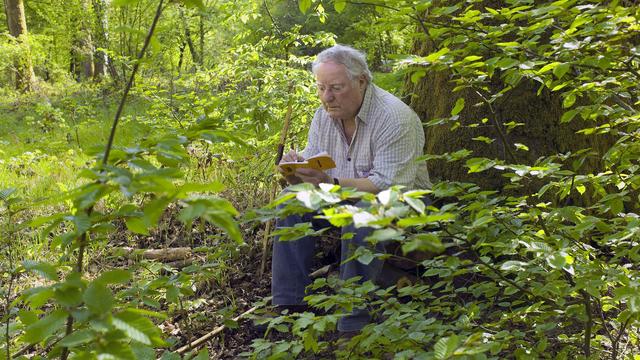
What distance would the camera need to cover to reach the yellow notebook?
2786 millimetres

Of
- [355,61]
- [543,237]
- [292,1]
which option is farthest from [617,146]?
[292,1]

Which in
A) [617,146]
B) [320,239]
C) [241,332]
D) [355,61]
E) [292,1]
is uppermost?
[292,1]

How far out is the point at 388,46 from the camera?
14.9m

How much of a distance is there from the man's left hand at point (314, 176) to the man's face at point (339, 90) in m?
0.52

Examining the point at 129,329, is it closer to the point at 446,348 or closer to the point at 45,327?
the point at 45,327

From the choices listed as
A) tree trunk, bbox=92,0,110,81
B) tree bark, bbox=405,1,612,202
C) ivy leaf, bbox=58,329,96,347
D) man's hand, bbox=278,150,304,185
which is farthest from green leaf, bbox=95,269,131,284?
tree trunk, bbox=92,0,110,81

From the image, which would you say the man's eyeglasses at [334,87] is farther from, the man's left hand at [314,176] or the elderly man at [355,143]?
the man's left hand at [314,176]

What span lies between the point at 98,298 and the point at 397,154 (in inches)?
81.5

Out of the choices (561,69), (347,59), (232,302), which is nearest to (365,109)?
(347,59)

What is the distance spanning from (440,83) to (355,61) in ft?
2.11

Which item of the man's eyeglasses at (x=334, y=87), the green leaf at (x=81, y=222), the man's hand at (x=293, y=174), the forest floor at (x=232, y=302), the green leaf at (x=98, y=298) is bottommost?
the forest floor at (x=232, y=302)

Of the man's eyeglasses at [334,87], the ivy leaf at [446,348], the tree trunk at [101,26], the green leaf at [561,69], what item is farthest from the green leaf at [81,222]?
the tree trunk at [101,26]

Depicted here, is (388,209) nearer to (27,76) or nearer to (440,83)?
(440,83)

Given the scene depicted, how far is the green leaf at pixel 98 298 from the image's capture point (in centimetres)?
119
